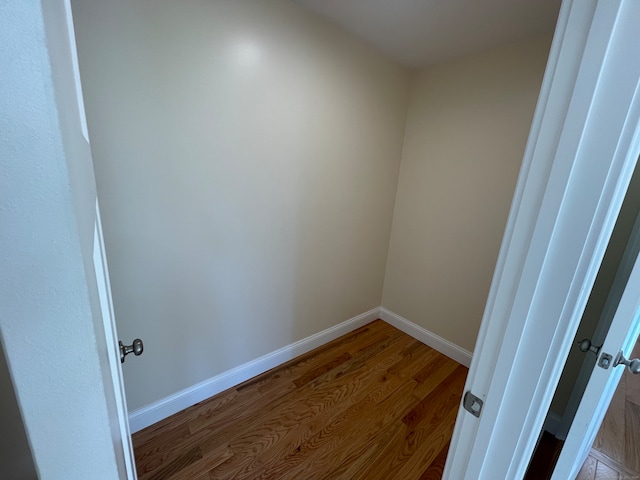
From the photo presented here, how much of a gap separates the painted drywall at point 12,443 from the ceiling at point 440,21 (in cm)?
207

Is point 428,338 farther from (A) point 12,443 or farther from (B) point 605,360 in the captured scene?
(A) point 12,443

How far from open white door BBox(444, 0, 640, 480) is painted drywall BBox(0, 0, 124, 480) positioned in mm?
754

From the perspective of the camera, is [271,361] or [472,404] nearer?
[472,404]

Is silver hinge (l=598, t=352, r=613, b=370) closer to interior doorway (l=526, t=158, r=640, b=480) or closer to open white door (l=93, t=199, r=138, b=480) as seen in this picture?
interior doorway (l=526, t=158, r=640, b=480)

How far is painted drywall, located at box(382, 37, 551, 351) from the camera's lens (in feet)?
5.68

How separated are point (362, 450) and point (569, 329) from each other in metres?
1.36

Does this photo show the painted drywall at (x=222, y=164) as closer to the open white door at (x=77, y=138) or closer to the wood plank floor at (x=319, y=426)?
the wood plank floor at (x=319, y=426)

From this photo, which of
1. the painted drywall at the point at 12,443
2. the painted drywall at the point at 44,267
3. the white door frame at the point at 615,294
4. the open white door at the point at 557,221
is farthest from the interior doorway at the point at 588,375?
the painted drywall at the point at 12,443

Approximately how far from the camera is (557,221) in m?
0.48

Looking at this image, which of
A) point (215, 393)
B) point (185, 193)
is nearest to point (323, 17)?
point (185, 193)

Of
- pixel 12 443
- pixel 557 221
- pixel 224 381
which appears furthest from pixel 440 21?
pixel 224 381

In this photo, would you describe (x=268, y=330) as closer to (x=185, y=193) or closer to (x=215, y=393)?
(x=215, y=393)

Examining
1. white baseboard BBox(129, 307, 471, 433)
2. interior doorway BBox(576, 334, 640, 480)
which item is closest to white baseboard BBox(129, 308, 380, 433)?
white baseboard BBox(129, 307, 471, 433)

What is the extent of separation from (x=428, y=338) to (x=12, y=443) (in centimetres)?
250
